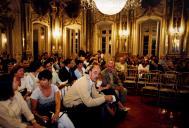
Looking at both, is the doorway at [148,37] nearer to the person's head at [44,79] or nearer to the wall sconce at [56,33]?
the wall sconce at [56,33]

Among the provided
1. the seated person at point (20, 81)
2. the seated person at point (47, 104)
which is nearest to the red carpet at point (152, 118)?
the seated person at point (47, 104)

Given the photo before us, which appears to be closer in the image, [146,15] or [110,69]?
[110,69]

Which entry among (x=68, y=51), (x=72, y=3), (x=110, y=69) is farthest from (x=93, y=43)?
(x=110, y=69)

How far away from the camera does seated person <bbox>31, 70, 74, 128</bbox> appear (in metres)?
2.61

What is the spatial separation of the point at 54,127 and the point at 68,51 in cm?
976

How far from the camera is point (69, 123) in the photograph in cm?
264

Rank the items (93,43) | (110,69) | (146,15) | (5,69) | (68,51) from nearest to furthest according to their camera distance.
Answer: (110,69) < (5,69) < (146,15) < (93,43) < (68,51)

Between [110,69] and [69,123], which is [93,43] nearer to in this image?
[110,69]

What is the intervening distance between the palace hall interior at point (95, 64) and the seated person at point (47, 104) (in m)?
0.01

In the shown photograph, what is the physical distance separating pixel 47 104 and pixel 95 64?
112 centimetres

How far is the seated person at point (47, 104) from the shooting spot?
2607 mm

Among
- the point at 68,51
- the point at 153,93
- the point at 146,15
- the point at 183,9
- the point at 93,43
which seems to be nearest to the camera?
the point at 153,93

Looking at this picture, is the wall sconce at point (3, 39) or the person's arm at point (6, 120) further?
the wall sconce at point (3, 39)

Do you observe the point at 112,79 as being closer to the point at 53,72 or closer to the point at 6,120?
the point at 53,72
